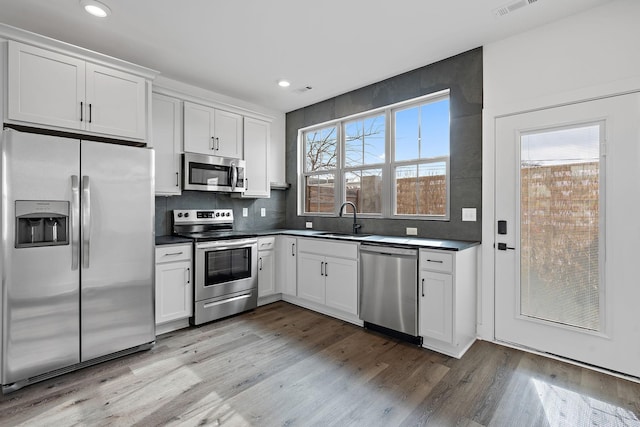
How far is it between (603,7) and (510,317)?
2.52m

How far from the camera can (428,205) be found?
335 centimetres

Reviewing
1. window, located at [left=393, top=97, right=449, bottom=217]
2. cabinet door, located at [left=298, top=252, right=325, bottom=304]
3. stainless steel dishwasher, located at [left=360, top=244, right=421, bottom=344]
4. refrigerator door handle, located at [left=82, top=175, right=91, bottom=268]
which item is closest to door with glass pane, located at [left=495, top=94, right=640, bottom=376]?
window, located at [left=393, top=97, right=449, bottom=217]

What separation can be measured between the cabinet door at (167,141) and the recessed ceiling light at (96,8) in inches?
35.9

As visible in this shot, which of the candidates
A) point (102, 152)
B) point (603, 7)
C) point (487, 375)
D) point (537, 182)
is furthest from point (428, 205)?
point (102, 152)

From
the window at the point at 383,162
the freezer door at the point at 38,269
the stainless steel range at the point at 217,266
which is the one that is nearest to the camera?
the freezer door at the point at 38,269

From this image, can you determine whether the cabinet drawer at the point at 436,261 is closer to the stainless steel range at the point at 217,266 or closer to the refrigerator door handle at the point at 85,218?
the stainless steel range at the point at 217,266

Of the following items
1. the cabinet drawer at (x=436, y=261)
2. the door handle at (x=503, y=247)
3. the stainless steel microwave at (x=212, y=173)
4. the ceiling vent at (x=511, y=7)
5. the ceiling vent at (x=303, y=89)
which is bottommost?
the cabinet drawer at (x=436, y=261)

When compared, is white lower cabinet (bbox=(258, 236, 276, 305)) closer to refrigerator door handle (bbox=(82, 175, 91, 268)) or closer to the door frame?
refrigerator door handle (bbox=(82, 175, 91, 268))

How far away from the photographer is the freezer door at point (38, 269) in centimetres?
204

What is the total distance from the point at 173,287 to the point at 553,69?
12.7ft

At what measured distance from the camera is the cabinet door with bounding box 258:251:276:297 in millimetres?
3756

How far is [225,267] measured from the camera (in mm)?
3373

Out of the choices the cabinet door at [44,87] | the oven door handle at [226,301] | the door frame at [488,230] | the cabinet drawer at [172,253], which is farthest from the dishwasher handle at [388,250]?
the cabinet door at [44,87]

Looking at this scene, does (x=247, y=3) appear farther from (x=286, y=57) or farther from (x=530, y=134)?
(x=530, y=134)
